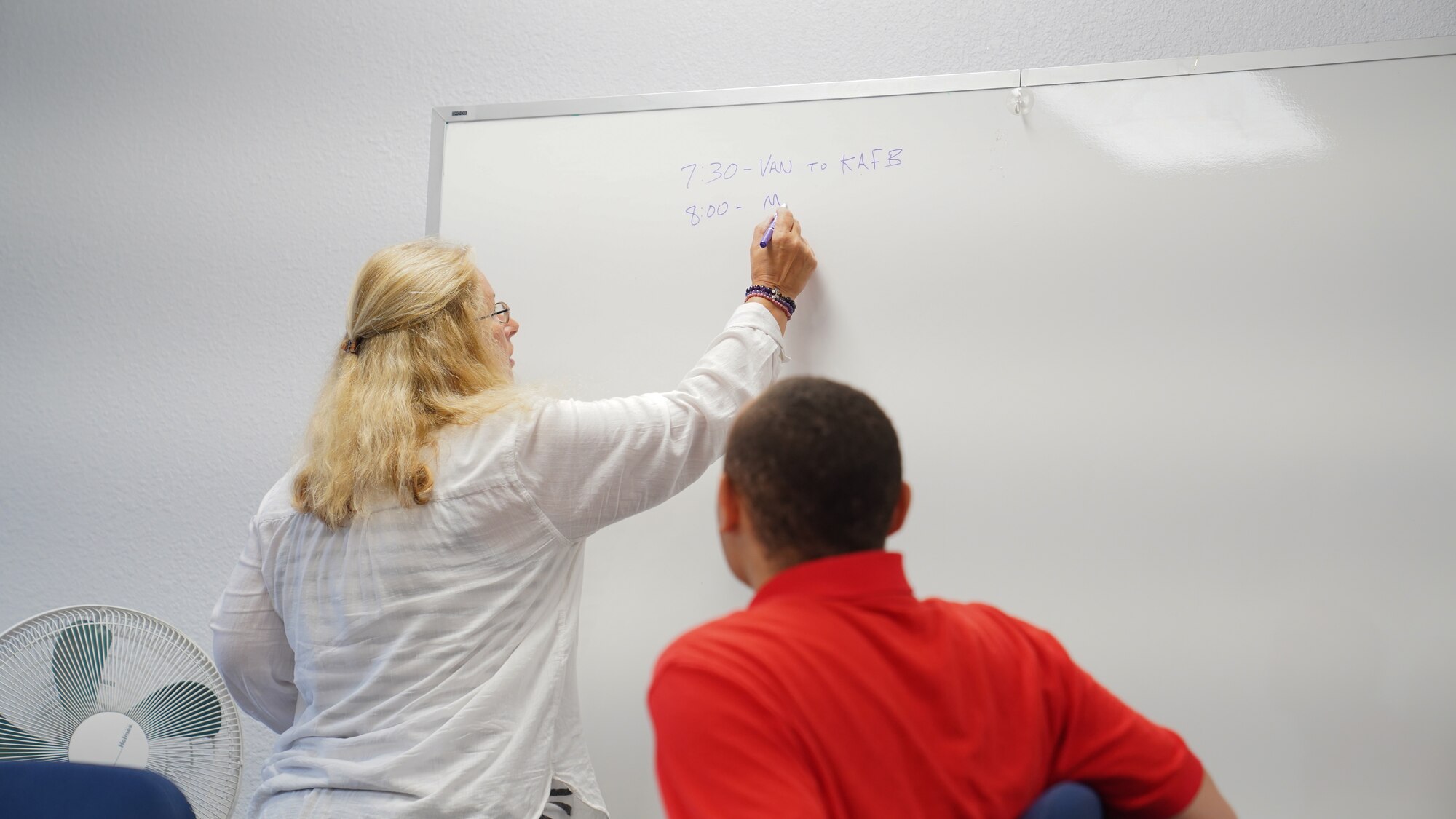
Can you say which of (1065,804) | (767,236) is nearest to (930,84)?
(767,236)

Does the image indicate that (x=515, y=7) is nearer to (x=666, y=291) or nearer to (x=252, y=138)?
(x=252, y=138)

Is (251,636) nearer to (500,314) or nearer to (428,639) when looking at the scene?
(428,639)

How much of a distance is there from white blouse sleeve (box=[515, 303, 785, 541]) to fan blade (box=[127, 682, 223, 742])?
2.04 ft

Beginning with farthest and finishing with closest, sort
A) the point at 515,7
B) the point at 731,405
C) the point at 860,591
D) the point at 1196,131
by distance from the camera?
1. the point at 515,7
2. the point at 1196,131
3. the point at 731,405
4. the point at 860,591

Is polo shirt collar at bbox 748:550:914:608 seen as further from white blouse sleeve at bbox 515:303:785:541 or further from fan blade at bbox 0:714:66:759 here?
fan blade at bbox 0:714:66:759

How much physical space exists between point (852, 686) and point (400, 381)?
2.24 ft

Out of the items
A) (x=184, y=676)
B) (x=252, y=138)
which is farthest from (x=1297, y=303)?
(x=252, y=138)

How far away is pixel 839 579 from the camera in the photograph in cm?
73

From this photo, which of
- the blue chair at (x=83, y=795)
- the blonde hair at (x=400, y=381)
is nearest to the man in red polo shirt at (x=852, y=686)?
the blonde hair at (x=400, y=381)

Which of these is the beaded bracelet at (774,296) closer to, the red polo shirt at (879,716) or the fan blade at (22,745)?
the red polo shirt at (879,716)

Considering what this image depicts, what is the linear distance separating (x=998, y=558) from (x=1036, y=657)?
1.97 feet

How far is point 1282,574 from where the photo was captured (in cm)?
128

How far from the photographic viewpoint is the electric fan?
1.37m

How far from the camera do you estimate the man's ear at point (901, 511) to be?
30.9 inches
